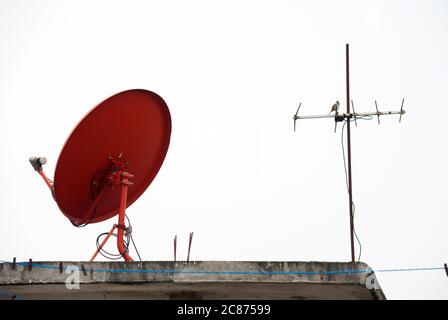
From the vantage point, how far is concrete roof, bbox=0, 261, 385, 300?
23.8 feet

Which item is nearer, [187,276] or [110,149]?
[187,276]

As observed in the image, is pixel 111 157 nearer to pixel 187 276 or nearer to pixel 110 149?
pixel 110 149

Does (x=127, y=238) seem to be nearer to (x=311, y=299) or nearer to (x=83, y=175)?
(x=83, y=175)

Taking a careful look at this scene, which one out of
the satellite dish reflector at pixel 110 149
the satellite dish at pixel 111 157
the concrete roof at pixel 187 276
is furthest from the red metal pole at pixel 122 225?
the concrete roof at pixel 187 276

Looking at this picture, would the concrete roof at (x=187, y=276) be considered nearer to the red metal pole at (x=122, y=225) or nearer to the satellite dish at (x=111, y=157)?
the satellite dish at (x=111, y=157)

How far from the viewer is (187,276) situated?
7332 mm

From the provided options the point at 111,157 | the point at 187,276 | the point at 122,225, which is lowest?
the point at 187,276

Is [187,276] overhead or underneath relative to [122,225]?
underneath

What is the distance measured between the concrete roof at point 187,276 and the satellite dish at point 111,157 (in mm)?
1843

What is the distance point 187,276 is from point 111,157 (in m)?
2.93

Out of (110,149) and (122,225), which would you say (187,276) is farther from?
(110,149)

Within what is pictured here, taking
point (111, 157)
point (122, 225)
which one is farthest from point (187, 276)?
point (111, 157)
